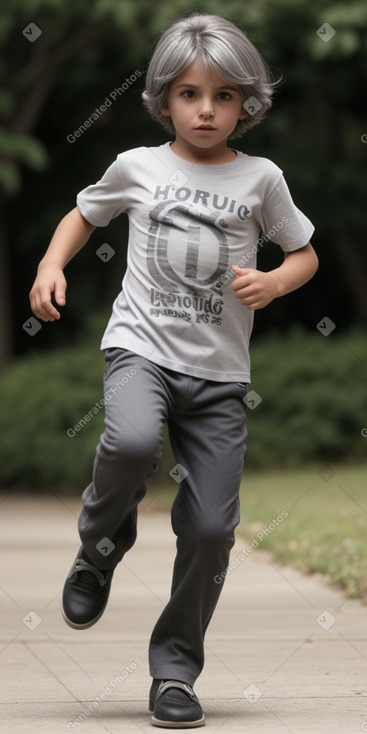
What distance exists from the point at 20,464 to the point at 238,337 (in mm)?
8230

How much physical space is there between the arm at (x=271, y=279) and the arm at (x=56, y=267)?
1.59 ft

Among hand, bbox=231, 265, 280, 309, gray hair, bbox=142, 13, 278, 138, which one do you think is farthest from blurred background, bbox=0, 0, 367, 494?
hand, bbox=231, 265, 280, 309

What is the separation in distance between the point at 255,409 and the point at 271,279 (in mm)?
9131

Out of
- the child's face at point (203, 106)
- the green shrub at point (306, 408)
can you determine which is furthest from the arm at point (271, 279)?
the green shrub at point (306, 408)

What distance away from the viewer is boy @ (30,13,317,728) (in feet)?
12.0

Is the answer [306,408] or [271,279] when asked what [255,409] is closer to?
[306,408]

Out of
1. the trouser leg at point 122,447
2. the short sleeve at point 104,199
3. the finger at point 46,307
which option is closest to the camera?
the trouser leg at point 122,447

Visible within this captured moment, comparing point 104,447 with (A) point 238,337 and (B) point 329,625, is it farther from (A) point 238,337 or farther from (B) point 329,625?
(B) point 329,625

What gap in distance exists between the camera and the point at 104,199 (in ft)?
12.8

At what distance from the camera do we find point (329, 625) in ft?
17.6

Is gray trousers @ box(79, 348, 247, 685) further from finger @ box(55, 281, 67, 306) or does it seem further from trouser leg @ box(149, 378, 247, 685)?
finger @ box(55, 281, 67, 306)

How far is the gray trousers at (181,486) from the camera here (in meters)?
3.58

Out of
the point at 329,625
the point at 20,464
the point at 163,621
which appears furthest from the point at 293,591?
the point at 20,464

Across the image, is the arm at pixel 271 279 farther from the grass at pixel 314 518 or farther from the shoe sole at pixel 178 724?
the grass at pixel 314 518
